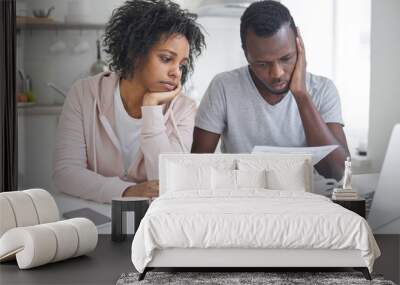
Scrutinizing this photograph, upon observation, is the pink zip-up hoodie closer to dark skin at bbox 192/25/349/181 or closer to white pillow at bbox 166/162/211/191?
dark skin at bbox 192/25/349/181

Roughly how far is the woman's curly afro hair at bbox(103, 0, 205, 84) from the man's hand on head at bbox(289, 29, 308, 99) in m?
1.00

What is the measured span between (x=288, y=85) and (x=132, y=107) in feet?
5.41

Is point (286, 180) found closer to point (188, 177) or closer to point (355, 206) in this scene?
point (355, 206)

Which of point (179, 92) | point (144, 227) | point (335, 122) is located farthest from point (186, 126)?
point (144, 227)

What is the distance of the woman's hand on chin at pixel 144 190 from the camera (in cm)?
745

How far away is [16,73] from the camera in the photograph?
7.51 m

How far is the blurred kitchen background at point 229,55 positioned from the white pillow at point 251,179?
3.84 ft

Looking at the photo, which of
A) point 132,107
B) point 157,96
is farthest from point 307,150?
point 132,107

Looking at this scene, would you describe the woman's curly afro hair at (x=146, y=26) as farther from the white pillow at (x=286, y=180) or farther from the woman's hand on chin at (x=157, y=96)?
the white pillow at (x=286, y=180)

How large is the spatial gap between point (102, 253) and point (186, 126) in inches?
68.6

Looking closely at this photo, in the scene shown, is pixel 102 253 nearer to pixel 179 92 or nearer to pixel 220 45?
pixel 179 92

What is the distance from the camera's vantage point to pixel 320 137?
7.44m

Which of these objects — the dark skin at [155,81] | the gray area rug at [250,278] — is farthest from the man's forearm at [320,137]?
the gray area rug at [250,278]

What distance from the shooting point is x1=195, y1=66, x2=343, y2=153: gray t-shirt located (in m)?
7.44
